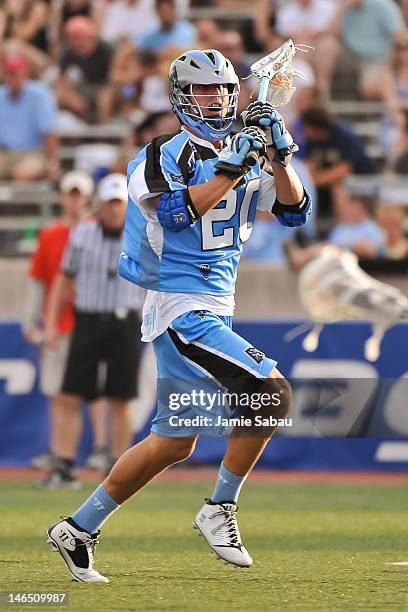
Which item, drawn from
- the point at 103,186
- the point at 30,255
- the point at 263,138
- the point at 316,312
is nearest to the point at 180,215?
the point at 263,138

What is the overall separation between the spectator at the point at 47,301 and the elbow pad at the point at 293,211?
4980 mm

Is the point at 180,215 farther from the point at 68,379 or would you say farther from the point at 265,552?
the point at 68,379

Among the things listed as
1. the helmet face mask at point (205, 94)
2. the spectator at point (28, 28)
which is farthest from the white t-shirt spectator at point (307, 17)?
the helmet face mask at point (205, 94)

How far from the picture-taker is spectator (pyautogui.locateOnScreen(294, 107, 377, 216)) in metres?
13.3

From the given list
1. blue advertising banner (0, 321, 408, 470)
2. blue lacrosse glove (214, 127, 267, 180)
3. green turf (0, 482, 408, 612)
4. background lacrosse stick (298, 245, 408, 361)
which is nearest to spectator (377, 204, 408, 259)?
background lacrosse stick (298, 245, 408, 361)

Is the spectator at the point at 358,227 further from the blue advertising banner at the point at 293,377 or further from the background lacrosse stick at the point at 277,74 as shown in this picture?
the background lacrosse stick at the point at 277,74

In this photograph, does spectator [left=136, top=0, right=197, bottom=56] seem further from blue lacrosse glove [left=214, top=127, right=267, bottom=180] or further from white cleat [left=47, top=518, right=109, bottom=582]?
white cleat [left=47, top=518, right=109, bottom=582]

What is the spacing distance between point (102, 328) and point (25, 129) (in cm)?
451

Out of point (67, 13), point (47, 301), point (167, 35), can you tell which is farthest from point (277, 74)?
point (67, 13)

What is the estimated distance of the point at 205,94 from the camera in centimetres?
607

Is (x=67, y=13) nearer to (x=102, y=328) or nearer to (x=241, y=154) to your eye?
(x=102, y=328)

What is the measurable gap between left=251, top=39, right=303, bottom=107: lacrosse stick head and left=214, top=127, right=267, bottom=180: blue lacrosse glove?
0.50 m

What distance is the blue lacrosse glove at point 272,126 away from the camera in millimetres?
5828

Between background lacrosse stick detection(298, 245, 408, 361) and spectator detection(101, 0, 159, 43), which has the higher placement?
spectator detection(101, 0, 159, 43)
